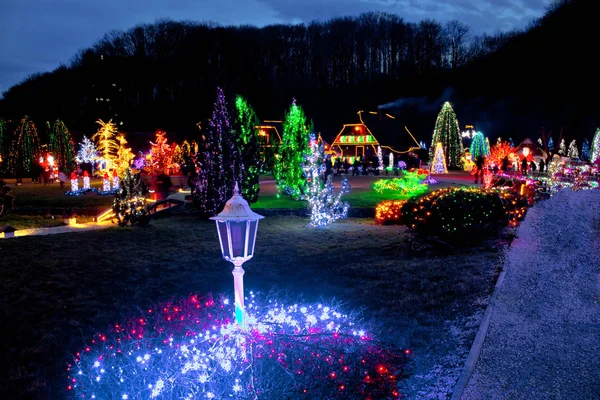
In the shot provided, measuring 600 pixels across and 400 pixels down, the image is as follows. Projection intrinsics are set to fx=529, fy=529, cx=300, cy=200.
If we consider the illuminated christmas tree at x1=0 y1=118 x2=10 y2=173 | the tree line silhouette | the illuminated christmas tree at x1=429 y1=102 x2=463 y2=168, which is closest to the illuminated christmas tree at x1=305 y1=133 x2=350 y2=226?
the illuminated christmas tree at x1=429 y1=102 x2=463 y2=168

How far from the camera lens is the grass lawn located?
5348mm

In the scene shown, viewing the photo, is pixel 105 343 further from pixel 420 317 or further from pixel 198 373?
pixel 420 317

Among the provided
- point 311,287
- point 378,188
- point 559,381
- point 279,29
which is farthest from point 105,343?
point 279,29

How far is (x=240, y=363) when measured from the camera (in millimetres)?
4625

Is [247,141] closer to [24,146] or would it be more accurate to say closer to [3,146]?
[24,146]

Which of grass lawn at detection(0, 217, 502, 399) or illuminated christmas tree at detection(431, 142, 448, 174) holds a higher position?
illuminated christmas tree at detection(431, 142, 448, 174)

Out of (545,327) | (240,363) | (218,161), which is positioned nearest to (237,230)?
(240,363)

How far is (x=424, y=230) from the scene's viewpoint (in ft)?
34.4

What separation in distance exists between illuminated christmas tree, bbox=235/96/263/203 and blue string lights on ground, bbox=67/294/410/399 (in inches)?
408

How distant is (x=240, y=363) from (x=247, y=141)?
1158 cm

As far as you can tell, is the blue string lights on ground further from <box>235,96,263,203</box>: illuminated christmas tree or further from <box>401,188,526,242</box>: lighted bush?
<box>235,96,263,203</box>: illuminated christmas tree

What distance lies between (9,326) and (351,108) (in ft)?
200

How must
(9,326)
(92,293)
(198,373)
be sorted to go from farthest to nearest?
1. (92,293)
2. (9,326)
3. (198,373)

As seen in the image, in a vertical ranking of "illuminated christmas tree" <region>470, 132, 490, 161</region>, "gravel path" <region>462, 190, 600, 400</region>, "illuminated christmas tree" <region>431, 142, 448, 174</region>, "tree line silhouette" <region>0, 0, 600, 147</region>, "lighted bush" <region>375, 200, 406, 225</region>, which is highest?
"tree line silhouette" <region>0, 0, 600, 147</region>
